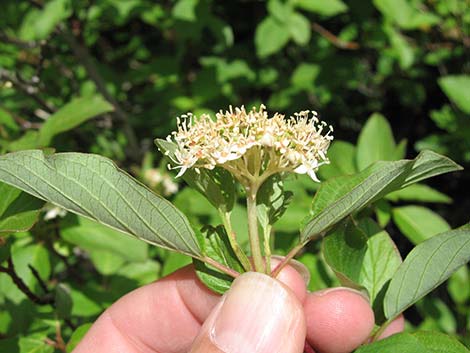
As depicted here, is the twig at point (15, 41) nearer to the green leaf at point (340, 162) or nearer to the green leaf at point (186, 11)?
the green leaf at point (186, 11)

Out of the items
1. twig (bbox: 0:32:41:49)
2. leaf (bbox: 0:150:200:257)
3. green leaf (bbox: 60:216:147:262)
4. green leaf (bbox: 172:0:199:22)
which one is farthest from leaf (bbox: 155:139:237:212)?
twig (bbox: 0:32:41:49)

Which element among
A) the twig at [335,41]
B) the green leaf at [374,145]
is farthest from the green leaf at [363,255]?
the twig at [335,41]

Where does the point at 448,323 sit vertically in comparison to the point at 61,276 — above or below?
below

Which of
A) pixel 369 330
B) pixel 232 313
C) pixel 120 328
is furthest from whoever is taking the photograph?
pixel 120 328

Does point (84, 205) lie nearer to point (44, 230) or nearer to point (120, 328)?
point (120, 328)

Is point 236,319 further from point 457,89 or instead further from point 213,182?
point 457,89

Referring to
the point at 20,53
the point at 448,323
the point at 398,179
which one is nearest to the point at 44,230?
the point at 398,179

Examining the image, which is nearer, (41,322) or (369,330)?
(369,330)

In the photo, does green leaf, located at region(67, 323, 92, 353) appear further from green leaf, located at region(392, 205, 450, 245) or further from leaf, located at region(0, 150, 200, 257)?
green leaf, located at region(392, 205, 450, 245)
